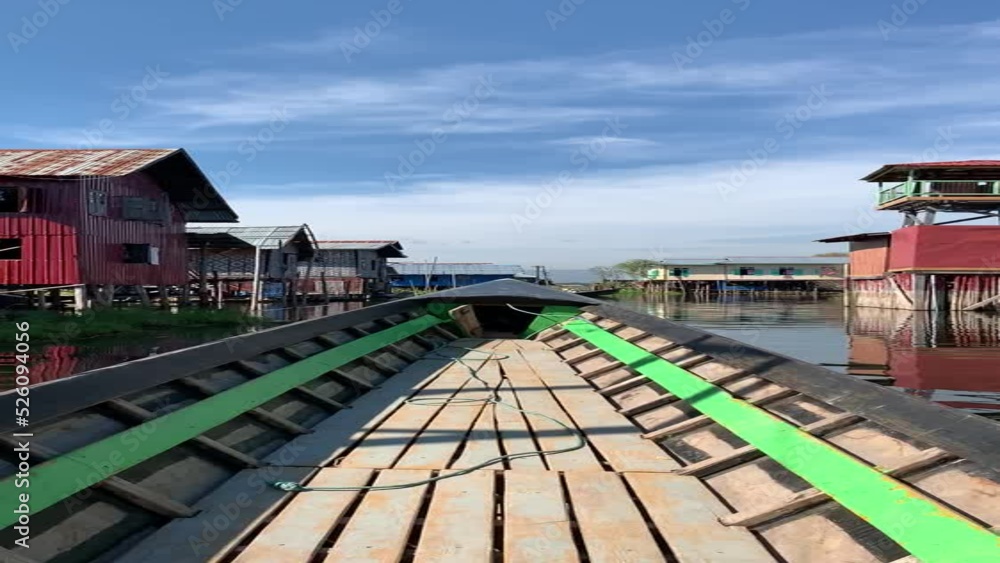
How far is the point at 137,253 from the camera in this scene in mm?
22828

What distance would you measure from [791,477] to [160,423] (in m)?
3.04

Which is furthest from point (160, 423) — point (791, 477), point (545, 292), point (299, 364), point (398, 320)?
point (545, 292)

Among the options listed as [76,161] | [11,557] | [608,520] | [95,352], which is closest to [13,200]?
[76,161]

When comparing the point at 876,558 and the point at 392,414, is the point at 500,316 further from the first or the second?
the point at 876,558

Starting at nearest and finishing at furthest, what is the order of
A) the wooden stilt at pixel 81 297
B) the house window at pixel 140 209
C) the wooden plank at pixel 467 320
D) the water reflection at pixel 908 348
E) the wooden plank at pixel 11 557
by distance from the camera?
the wooden plank at pixel 11 557 < the wooden plank at pixel 467 320 < the water reflection at pixel 908 348 < the wooden stilt at pixel 81 297 < the house window at pixel 140 209

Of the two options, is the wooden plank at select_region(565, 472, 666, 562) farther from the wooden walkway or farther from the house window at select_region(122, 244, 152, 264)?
the house window at select_region(122, 244, 152, 264)

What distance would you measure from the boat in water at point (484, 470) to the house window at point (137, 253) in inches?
798

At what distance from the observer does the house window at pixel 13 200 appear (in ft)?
64.3

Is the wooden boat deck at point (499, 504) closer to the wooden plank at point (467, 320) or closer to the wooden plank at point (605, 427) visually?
the wooden plank at point (605, 427)

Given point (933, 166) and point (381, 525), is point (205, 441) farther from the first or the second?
point (933, 166)

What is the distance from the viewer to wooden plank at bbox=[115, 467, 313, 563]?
97.3 inches

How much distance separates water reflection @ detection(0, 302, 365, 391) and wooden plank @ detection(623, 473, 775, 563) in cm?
1053

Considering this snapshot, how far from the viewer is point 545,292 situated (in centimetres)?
1046

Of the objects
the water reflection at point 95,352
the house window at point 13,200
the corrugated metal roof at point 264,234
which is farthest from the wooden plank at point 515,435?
the corrugated metal roof at point 264,234
